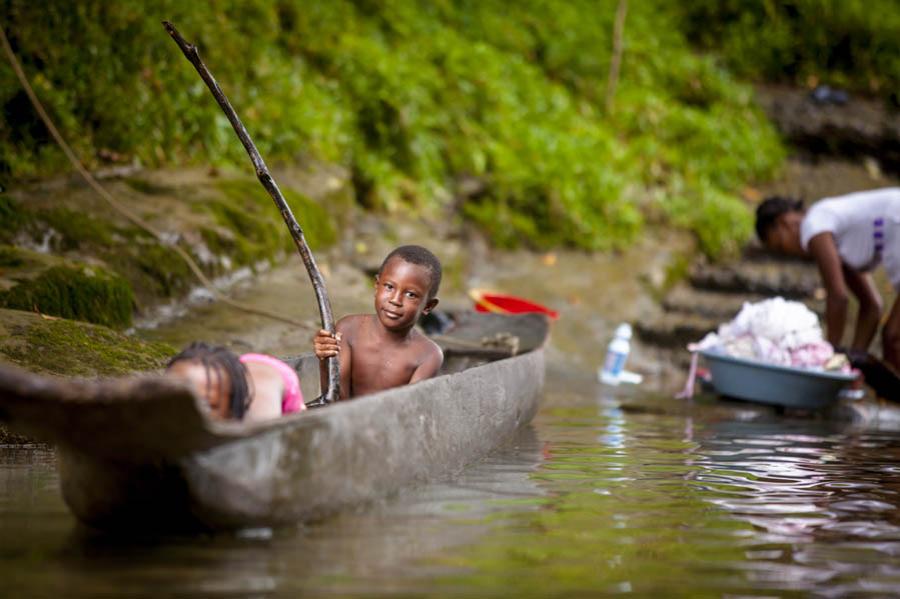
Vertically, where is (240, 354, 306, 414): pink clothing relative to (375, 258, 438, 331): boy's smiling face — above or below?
below

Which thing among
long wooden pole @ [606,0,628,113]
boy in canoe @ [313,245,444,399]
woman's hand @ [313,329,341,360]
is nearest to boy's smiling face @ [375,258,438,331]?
boy in canoe @ [313,245,444,399]

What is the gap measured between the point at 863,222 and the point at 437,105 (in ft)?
18.9

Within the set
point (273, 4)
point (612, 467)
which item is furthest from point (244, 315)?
point (273, 4)

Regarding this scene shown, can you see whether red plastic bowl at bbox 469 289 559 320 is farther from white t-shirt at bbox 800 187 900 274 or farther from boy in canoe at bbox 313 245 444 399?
boy in canoe at bbox 313 245 444 399

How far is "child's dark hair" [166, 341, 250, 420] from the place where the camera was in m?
3.58

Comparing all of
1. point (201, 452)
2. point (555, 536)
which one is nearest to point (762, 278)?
point (555, 536)

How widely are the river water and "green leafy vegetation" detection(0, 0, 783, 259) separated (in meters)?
4.64

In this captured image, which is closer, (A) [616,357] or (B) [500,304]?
(A) [616,357]

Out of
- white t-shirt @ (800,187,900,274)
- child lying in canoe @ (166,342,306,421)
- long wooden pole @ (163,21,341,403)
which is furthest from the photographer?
white t-shirt @ (800,187,900,274)

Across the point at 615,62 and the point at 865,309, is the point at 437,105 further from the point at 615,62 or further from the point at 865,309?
the point at 865,309

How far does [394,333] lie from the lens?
5207 mm

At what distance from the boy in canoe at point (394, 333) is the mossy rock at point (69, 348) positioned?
3.92 feet

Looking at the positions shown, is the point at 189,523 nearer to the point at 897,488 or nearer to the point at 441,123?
the point at 897,488

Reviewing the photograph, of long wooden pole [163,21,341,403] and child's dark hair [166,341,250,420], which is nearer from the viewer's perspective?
child's dark hair [166,341,250,420]
